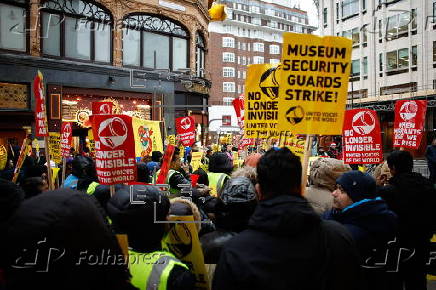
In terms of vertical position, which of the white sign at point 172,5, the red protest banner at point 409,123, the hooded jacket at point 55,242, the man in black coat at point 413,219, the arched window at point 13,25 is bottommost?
the man in black coat at point 413,219

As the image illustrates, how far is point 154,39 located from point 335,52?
2178 centimetres

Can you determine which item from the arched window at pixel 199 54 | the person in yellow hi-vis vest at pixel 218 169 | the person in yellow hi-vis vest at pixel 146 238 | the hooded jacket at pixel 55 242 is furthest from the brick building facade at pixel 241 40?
the hooded jacket at pixel 55 242

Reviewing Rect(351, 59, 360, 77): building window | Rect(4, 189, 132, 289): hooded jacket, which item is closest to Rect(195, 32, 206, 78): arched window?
Rect(351, 59, 360, 77): building window

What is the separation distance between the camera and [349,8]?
38.5 meters

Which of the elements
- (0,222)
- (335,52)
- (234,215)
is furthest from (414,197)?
(0,222)

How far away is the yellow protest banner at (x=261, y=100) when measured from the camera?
6.79 metres

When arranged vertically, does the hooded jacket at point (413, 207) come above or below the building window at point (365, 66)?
below

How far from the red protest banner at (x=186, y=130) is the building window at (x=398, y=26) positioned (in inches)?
926

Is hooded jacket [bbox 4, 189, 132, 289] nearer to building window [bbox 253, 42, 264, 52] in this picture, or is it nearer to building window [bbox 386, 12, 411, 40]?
building window [bbox 386, 12, 411, 40]

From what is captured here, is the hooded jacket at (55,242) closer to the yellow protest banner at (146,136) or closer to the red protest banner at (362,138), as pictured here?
the red protest banner at (362,138)

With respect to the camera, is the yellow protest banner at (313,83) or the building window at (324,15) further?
the building window at (324,15)

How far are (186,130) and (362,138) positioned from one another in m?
8.25

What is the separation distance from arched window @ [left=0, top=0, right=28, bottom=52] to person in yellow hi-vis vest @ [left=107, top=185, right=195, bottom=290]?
1860cm

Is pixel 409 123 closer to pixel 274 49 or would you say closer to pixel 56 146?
pixel 56 146
